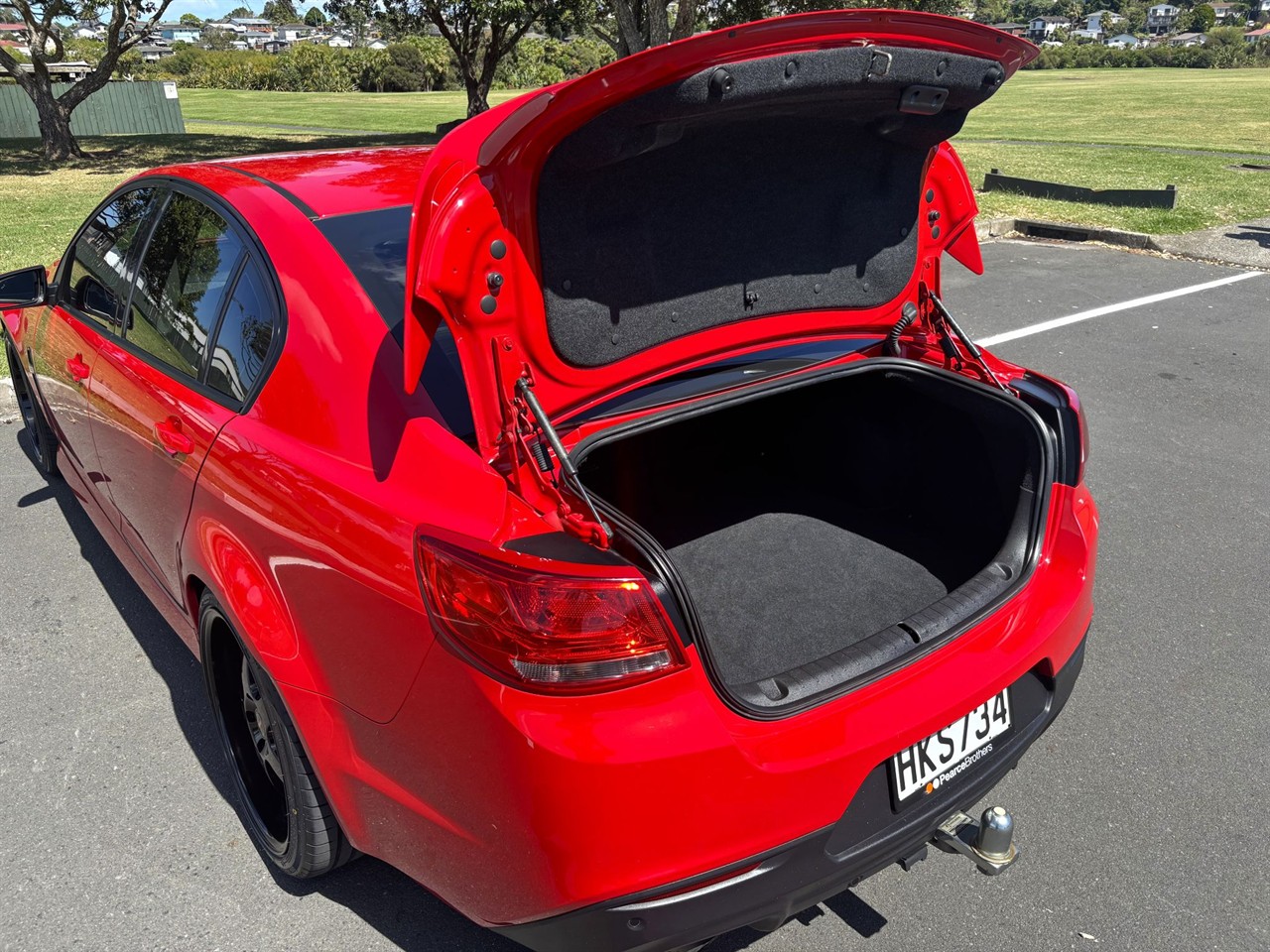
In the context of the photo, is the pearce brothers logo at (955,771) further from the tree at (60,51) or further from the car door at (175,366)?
the tree at (60,51)

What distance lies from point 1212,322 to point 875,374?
18.8 feet

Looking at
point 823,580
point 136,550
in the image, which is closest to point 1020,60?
point 823,580

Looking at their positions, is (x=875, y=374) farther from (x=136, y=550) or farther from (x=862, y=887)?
(x=136, y=550)

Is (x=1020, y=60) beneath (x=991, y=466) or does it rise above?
above

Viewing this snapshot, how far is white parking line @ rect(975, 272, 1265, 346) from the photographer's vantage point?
6.88 meters

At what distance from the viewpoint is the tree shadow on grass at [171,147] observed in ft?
54.9

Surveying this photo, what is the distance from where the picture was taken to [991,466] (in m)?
2.71

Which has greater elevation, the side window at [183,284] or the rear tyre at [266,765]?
the side window at [183,284]

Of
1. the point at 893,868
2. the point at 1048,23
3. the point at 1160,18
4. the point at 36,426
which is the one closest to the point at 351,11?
Result: the point at 36,426

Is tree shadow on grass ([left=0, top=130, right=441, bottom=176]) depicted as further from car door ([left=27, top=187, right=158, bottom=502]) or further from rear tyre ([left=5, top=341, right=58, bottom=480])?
car door ([left=27, top=187, right=158, bottom=502])

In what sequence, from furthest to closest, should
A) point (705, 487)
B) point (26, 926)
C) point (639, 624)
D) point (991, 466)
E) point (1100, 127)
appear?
point (1100, 127)
point (705, 487)
point (991, 466)
point (26, 926)
point (639, 624)

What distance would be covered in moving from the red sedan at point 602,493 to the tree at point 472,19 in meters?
17.4

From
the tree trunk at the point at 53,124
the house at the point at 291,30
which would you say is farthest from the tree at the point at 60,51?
the house at the point at 291,30

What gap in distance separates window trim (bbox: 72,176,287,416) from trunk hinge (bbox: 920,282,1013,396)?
1.65 metres
